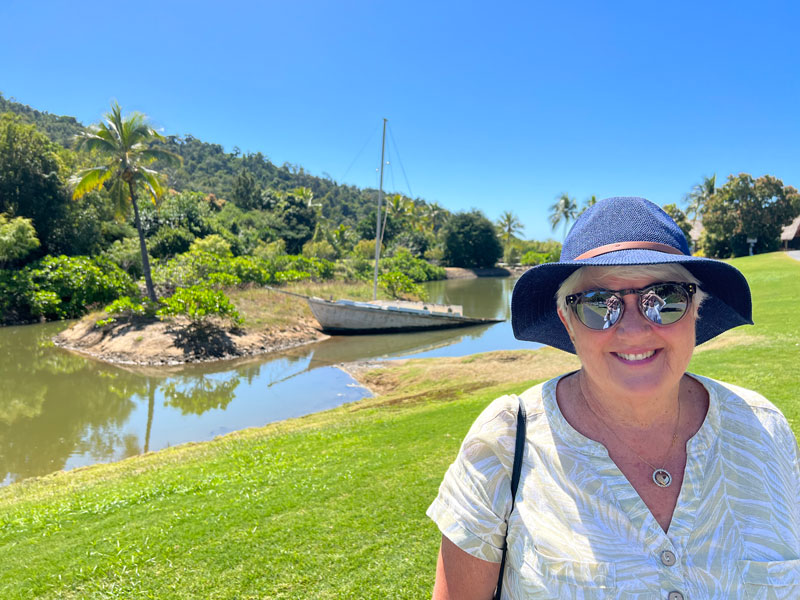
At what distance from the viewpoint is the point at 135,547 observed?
3.93m

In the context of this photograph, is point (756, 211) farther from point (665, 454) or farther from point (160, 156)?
point (665, 454)

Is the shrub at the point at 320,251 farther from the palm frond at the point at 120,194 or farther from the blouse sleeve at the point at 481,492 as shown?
the blouse sleeve at the point at 481,492

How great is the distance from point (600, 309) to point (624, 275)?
0.40 feet

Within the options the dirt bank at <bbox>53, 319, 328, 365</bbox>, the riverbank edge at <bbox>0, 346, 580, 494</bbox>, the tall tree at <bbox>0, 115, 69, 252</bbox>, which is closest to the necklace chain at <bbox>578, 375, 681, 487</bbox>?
the riverbank edge at <bbox>0, 346, 580, 494</bbox>

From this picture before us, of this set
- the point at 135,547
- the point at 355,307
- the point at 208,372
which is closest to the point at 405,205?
the point at 355,307

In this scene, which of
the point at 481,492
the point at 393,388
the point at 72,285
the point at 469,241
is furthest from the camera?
the point at 469,241

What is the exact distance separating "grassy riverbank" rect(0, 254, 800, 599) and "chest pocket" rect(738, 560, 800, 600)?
8.29 ft

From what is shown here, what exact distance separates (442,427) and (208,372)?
35.0 ft

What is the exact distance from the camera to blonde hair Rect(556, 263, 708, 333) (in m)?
1.34

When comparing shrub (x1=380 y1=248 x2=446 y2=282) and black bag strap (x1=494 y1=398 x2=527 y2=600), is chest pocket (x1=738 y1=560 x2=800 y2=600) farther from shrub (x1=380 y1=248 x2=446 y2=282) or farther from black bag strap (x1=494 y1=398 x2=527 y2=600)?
shrub (x1=380 y1=248 x2=446 y2=282)

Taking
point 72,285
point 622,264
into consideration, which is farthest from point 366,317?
point 622,264

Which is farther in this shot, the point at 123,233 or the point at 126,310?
the point at 123,233

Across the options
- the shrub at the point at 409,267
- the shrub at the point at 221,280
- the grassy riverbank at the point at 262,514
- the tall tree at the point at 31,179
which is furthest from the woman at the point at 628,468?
the shrub at the point at 409,267

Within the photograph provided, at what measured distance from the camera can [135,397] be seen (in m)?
12.5
